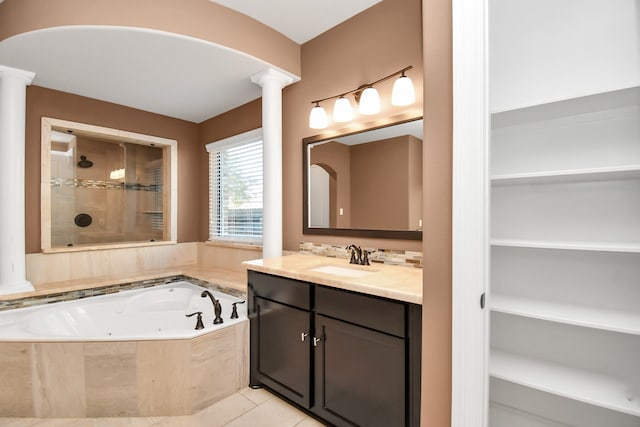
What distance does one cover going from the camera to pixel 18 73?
2447 mm

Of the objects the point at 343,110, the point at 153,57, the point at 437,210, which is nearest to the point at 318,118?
the point at 343,110

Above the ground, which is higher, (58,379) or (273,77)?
(273,77)

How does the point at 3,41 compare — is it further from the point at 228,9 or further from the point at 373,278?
the point at 373,278

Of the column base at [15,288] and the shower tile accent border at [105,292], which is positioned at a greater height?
the column base at [15,288]

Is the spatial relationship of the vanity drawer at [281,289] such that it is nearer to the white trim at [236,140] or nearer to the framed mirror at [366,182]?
the framed mirror at [366,182]

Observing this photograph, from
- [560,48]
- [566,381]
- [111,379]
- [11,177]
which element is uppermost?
[560,48]

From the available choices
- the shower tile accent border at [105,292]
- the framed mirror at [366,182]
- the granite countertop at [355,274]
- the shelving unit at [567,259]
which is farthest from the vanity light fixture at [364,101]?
the shower tile accent border at [105,292]

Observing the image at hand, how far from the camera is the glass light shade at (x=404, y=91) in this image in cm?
193

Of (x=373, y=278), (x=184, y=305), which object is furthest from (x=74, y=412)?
(x=373, y=278)

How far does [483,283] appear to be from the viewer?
3.72 feet

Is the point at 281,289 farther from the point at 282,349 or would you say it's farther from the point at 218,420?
the point at 218,420

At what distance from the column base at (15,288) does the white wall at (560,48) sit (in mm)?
3562

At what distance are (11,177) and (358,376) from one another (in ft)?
9.87

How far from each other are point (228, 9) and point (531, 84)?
6.79 feet
